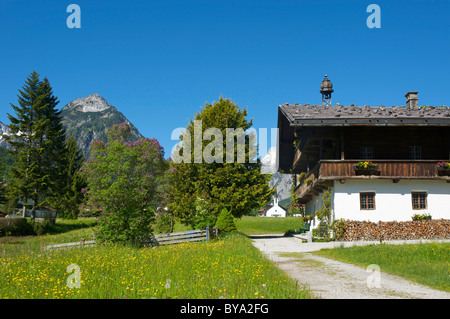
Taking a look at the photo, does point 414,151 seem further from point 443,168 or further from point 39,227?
point 39,227

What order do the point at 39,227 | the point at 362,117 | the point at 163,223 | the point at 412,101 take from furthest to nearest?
the point at 39,227
the point at 163,223
the point at 412,101
the point at 362,117

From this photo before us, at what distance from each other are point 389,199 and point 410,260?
10.6m

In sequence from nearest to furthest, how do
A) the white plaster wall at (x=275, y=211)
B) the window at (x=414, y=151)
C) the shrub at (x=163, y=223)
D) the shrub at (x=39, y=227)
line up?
the window at (x=414, y=151) < the shrub at (x=163, y=223) < the shrub at (x=39, y=227) < the white plaster wall at (x=275, y=211)

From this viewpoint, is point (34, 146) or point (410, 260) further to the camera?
point (34, 146)

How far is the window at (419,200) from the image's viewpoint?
930 inches

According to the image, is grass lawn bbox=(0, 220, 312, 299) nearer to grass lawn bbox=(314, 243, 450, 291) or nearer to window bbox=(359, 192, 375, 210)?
grass lawn bbox=(314, 243, 450, 291)

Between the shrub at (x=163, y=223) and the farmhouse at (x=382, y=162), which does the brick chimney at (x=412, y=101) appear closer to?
the farmhouse at (x=382, y=162)

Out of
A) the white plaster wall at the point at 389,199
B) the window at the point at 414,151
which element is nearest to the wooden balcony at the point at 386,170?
the white plaster wall at the point at 389,199

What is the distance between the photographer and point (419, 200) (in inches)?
930

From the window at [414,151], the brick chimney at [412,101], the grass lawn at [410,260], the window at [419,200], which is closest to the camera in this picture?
the grass lawn at [410,260]

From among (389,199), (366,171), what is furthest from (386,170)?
(389,199)

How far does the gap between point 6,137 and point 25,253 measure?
33249 mm
